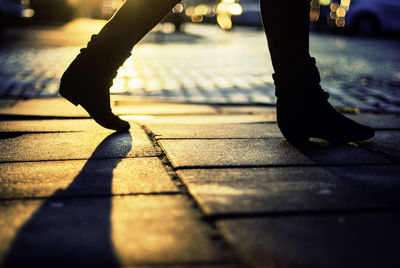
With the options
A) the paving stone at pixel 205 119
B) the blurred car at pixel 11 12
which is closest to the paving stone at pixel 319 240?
the paving stone at pixel 205 119

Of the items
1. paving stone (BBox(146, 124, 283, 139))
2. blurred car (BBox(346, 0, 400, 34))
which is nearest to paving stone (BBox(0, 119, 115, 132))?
paving stone (BBox(146, 124, 283, 139))

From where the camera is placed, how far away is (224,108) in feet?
13.7

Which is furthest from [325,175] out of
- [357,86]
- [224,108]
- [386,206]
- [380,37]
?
[380,37]

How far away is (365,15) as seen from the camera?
1750cm

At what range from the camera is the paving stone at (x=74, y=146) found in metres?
2.46

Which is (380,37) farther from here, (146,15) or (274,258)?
(274,258)

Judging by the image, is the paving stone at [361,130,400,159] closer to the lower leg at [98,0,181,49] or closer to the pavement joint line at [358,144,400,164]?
the pavement joint line at [358,144,400,164]

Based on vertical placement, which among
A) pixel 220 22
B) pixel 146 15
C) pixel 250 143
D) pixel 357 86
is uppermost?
pixel 146 15

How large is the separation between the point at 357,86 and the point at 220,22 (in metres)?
21.7

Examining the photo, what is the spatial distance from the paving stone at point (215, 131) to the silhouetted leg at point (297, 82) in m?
0.31

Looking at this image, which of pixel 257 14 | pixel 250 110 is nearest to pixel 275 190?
pixel 250 110

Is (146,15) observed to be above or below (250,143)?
above

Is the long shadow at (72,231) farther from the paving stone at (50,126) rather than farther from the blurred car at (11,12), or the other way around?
the blurred car at (11,12)

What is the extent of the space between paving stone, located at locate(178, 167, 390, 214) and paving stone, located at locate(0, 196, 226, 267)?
0.13 metres
